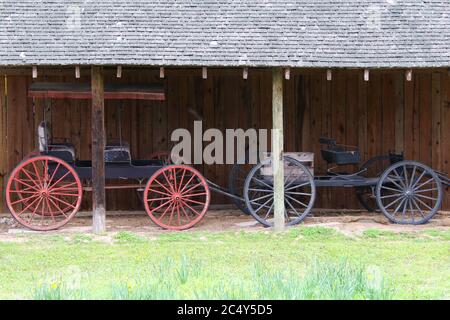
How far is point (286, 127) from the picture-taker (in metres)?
15.2

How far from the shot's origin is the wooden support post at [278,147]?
42.3 feet

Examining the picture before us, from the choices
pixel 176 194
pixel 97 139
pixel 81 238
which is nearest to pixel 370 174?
pixel 176 194

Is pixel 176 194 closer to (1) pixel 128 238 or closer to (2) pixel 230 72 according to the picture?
(1) pixel 128 238

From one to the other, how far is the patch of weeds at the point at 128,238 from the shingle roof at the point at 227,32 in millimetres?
2594

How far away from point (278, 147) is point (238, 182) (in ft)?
7.29

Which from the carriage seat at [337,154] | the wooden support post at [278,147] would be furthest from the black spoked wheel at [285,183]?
the carriage seat at [337,154]

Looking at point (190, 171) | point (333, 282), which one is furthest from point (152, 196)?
point (333, 282)

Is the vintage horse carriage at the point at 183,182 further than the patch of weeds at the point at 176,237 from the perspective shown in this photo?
Yes

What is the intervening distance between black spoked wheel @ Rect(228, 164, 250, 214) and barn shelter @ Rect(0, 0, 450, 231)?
1.38ft

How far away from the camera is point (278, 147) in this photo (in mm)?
12930

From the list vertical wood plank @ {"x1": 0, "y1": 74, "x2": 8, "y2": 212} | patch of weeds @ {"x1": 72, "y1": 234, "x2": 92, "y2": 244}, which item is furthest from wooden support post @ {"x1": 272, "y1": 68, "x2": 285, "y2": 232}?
vertical wood plank @ {"x1": 0, "y1": 74, "x2": 8, "y2": 212}

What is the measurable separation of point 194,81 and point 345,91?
2791 millimetres

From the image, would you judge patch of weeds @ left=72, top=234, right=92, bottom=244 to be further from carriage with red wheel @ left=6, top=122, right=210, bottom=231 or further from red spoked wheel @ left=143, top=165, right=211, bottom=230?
red spoked wheel @ left=143, top=165, right=211, bottom=230

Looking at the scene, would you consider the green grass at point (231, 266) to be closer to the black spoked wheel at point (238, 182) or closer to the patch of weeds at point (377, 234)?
the patch of weeds at point (377, 234)
